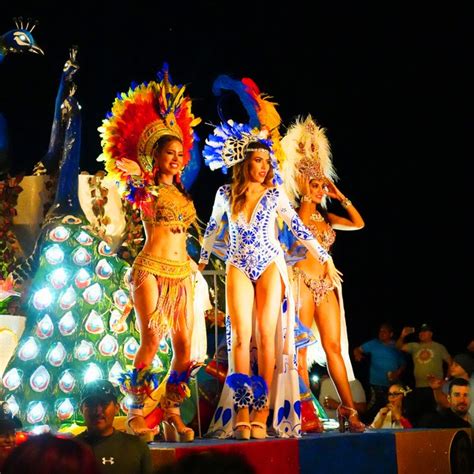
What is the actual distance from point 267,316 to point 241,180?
883 millimetres

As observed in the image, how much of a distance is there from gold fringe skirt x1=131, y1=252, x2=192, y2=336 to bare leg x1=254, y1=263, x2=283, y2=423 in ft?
1.67

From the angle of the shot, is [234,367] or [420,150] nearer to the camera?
[234,367]

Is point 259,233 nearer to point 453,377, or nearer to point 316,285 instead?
point 316,285

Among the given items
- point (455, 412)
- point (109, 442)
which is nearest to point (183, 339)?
point (109, 442)

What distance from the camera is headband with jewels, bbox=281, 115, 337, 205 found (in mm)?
6918

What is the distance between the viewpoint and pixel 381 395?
902 centimetres

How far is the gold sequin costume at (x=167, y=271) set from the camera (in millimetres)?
5500

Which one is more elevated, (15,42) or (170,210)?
(15,42)

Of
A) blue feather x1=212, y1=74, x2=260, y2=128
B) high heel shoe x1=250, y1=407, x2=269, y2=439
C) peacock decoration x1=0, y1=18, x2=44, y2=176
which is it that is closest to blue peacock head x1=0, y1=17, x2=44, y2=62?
peacock decoration x1=0, y1=18, x2=44, y2=176

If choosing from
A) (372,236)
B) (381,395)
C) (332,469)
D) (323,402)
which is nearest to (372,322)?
(372,236)

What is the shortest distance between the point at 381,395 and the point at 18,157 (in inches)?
162

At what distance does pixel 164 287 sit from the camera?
552 cm

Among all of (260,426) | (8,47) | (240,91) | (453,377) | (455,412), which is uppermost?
(8,47)

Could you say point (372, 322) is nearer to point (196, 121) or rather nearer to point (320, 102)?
point (320, 102)
